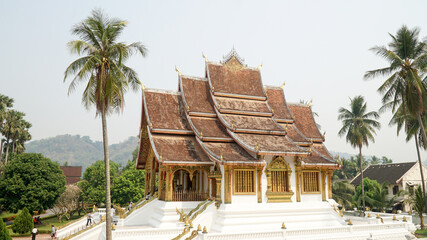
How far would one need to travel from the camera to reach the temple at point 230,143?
17.9 m

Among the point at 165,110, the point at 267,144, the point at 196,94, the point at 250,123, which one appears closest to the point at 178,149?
the point at 165,110

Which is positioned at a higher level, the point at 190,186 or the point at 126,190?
the point at 190,186

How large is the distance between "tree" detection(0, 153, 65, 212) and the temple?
14.2 m

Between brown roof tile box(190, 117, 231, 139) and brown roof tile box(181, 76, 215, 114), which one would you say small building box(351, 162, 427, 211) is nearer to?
brown roof tile box(190, 117, 231, 139)

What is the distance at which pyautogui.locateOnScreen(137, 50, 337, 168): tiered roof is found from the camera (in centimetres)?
1836

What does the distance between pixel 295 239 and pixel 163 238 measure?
6.29m

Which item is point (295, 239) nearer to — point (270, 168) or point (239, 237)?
point (239, 237)

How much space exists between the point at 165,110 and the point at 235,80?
5447mm

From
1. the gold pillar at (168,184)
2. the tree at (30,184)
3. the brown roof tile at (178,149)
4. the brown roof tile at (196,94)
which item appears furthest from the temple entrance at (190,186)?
the tree at (30,184)

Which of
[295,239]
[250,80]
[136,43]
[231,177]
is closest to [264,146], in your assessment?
[231,177]

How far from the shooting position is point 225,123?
66.3 ft

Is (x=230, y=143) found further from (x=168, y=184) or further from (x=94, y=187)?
(x=94, y=187)

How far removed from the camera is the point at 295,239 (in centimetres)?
1573

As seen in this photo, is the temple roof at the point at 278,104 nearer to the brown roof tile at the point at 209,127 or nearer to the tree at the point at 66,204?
the brown roof tile at the point at 209,127
